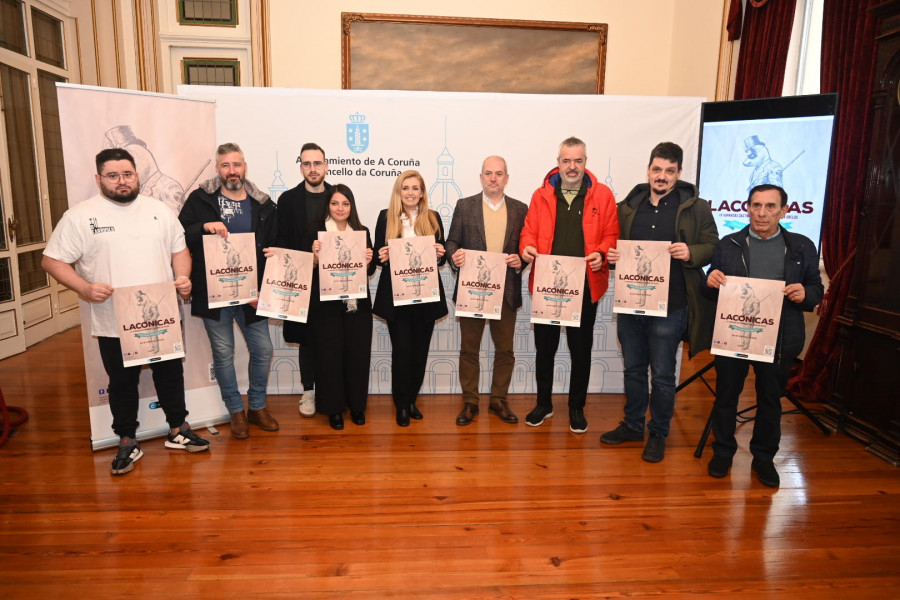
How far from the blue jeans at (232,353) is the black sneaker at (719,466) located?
8.16 feet

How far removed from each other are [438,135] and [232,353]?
1869 millimetres

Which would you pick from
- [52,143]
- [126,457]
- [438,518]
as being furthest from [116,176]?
[52,143]

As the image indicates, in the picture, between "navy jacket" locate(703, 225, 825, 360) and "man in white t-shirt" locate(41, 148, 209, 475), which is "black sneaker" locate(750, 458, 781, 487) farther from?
"man in white t-shirt" locate(41, 148, 209, 475)

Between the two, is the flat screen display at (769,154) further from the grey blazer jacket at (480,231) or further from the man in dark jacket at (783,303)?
the grey blazer jacket at (480,231)

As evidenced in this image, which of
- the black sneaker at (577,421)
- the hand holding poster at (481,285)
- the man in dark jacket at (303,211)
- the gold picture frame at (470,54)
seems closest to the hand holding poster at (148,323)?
the man in dark jacket at (303,211)

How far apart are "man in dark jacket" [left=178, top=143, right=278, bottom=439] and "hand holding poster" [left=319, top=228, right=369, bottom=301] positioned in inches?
13.3

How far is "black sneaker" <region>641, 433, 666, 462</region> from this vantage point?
10.4 ft

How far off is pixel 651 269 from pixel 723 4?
367cm

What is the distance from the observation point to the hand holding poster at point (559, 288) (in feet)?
10.6

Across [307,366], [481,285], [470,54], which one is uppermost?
[470,54]

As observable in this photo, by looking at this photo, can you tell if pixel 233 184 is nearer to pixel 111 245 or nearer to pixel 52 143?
pixel 111 245

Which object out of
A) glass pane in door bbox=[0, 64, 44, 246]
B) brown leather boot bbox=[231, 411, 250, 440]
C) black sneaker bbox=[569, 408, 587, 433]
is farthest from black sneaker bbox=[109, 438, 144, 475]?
glass pane in door bbox=[0, 64, 44, 246]

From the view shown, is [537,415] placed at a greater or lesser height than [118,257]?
lesser

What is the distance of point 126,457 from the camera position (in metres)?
2.95
